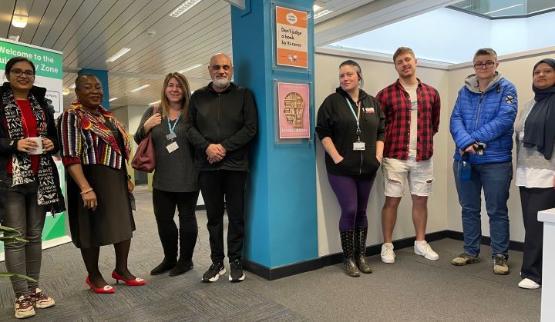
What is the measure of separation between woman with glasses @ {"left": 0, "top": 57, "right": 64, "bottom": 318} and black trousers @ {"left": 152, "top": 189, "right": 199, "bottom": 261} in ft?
2.00

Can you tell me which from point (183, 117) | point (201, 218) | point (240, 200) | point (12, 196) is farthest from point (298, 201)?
point (201, 218)

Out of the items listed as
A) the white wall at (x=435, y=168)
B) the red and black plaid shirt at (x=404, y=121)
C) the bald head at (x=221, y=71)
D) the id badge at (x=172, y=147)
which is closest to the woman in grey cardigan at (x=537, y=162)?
the red and black plaid shirt at (x=404, y=121)

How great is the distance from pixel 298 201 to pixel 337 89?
31.2 inches

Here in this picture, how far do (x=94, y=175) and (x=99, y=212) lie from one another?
0.71ft

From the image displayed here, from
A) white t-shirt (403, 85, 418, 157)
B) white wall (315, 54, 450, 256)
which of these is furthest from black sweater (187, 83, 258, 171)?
white t-shirt (403, 85, 418, 157)

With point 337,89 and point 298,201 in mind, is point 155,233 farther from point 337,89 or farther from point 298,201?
point 337,89

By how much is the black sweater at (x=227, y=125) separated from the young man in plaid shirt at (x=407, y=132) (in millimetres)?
1003

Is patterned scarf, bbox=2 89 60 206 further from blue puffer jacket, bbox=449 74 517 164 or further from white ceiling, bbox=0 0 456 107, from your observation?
white ceiling, bbox=0 0 456 107

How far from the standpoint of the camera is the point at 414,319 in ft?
6.29

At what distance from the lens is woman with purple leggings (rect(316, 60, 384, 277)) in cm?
256

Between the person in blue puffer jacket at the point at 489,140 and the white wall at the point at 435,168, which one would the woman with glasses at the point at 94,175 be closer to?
the white wall at the point at 435,168

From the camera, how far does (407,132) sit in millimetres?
2785

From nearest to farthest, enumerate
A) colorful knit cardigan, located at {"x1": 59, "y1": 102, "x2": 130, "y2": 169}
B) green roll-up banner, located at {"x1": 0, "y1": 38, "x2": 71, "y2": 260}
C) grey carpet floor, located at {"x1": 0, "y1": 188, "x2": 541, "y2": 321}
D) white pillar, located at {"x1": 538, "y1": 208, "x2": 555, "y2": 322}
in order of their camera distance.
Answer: white pillar, located at {"x1": 538, "y1": 208, "x2": 555, "y2": 322}
grey carpet floor, located at {"x1": 0, "y1": 188, "x2": 541, "y2": 321}
colorful knit cardigan, located at {"x1": 59, "y1": 102, "x2": 130, "y2": 169}
green roll-up banner, located at {"x1": 0, "y1": 38, "x2": 71, "y2": 260}

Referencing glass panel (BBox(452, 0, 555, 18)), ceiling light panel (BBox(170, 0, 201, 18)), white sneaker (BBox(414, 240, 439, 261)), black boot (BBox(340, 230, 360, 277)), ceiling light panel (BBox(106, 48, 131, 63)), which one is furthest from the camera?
glass panel (BBox(452, 0, 555, 18))
